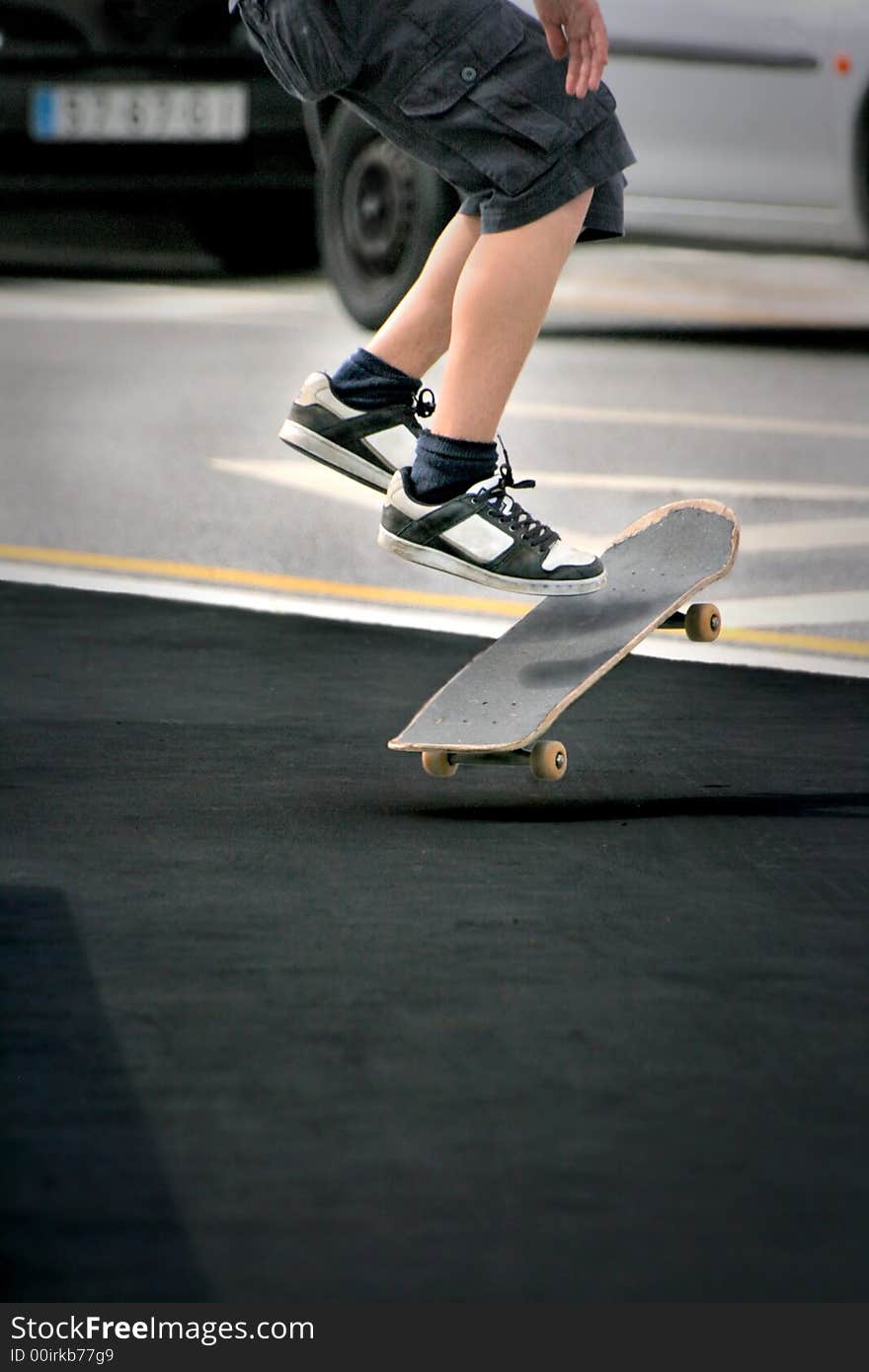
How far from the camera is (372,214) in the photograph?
35.8 feet

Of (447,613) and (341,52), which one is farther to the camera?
(447,613)

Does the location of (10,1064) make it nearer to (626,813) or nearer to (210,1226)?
(210,1226)

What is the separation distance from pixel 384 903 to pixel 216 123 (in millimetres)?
8130

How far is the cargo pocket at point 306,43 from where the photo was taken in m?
4.49

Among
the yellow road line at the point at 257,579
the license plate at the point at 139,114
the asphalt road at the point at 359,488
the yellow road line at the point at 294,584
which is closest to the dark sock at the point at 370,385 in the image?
the asphalt road at the point at 359,488

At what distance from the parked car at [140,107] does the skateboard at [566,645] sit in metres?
6.77

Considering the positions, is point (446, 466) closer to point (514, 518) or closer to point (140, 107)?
point (514, 518)

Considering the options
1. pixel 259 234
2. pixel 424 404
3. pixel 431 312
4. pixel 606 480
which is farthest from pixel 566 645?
pixel 259 234

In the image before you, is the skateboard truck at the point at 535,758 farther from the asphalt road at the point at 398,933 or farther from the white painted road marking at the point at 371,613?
the white painted road marking at the point at 371,613

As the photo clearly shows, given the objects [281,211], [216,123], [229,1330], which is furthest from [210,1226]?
[281,211]

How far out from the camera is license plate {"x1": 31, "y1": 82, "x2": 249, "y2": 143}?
38.4ft

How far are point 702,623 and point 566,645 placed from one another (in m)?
0.28

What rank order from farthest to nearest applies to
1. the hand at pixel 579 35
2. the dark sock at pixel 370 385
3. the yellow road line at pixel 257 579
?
the yellow road line at pixel 257 579 → the dark sock at pixel 370 385 → the hand at pixel 579 35

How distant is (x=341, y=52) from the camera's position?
4.52 meters
